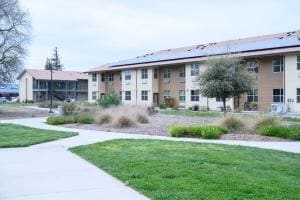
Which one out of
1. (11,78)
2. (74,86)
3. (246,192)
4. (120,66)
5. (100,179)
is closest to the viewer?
(246,192)

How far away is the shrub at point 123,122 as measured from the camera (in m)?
22.1

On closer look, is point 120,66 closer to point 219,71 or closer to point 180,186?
point 219,71

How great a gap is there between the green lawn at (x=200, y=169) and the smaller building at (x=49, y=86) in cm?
7691

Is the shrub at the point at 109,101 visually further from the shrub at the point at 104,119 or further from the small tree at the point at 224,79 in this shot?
the shrub at the point at 104,119

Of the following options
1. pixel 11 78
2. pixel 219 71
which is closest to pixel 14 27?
pixel 11 78

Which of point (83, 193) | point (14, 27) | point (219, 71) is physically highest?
point (14, 27)

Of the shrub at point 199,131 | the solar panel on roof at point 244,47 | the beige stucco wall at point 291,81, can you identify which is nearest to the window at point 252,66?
the solar panel on roof at point 244,47

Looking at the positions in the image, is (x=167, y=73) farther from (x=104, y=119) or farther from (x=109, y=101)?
(x=104, y=119)

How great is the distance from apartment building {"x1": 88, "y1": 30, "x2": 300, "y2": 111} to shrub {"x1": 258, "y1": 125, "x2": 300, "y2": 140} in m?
A: 16.1

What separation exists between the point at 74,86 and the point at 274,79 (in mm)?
56713

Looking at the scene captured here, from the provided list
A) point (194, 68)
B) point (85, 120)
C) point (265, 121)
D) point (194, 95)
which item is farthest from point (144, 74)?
point (265, 121)

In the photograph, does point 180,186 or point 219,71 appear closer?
point 180,186

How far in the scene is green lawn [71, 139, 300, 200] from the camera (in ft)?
23.7

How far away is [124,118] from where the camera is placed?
72.6 ft
